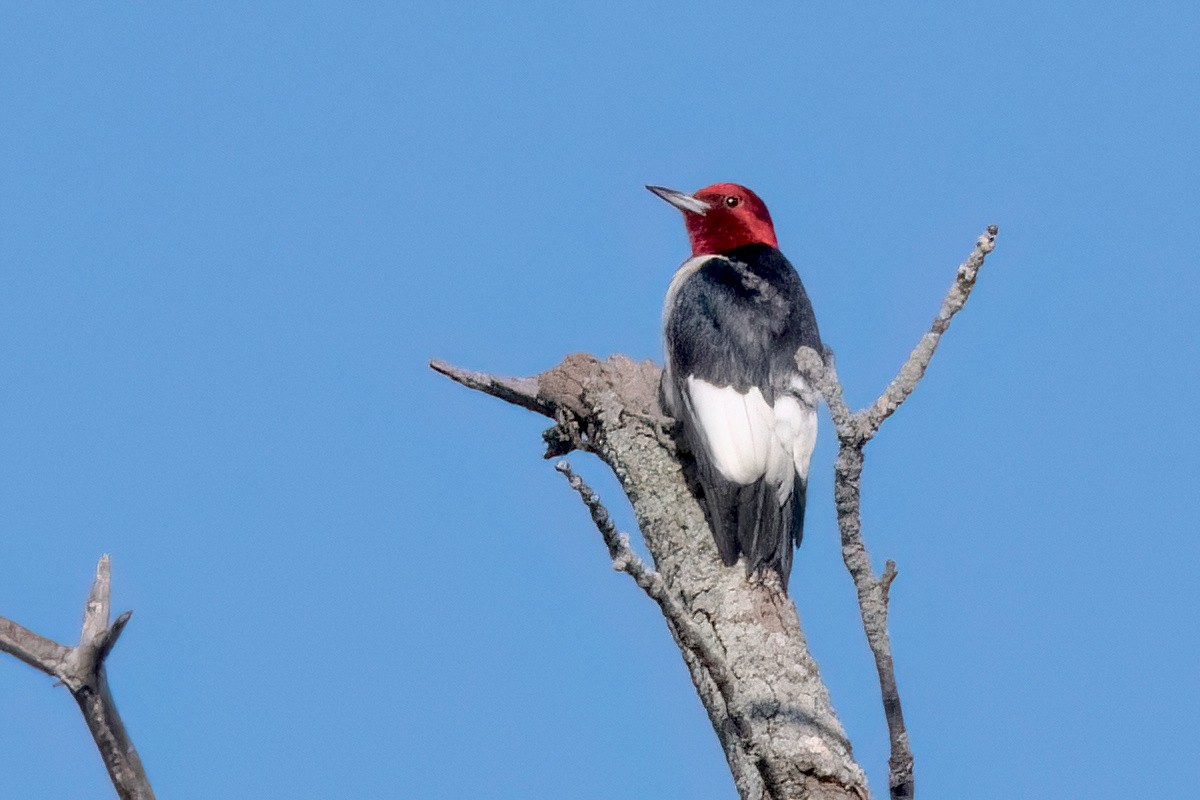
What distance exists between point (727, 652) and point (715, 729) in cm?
29

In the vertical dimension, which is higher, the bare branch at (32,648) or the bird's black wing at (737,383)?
the bird's black wing at (737,383)

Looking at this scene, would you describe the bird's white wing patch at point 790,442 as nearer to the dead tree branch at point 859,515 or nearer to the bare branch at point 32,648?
the dead tree branch at point 859,515

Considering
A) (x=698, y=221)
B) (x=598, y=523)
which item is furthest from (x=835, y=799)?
(x=698, y=221)

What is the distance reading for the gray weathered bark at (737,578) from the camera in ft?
10.6

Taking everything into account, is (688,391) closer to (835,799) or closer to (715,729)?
(715,729)

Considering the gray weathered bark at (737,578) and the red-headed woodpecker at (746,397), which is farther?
the red-headed woodpecker at (746,397)

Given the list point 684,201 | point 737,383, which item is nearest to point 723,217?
point 684,201

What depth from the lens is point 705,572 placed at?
5.22 metres

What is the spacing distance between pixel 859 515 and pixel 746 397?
7.37 feet

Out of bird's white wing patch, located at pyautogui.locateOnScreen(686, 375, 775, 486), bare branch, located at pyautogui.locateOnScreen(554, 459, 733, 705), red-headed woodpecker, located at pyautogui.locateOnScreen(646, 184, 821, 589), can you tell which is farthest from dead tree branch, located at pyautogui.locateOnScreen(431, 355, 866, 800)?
bird's white wing patch, located at pyautogui.locateOnScreen(686, 375, 775, 486)

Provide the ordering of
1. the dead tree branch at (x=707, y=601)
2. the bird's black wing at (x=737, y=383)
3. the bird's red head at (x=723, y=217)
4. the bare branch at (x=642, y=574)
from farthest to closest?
the bird's red head at (x=723, y=217)
the bird's black wing at (x=737, y=383)
the dead tree branch at (x=707, y=601)
the bare branch at (x=642, y=574)

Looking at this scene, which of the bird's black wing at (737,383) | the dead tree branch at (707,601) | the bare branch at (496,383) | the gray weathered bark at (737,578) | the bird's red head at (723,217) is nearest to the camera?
the gray weathered bark at (737,578)

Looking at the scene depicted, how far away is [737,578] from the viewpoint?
5.17m

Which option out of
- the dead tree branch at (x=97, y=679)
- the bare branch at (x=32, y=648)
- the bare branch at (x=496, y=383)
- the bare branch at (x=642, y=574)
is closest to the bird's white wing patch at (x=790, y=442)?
the bare branch at (x=496, y=383)
